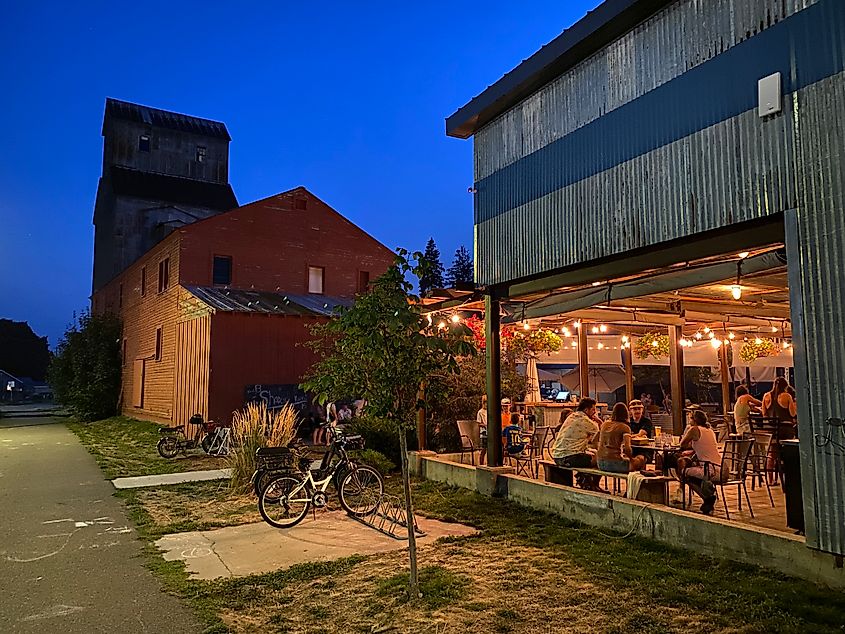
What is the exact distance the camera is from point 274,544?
23.8 ft

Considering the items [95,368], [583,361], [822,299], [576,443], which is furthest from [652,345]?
[95,368]

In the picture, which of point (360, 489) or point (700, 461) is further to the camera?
point (360, 489)

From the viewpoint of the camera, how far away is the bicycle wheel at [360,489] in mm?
8734

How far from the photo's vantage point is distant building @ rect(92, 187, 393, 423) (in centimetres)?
1878

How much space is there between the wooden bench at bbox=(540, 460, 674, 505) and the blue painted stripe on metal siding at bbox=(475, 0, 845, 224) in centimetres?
383

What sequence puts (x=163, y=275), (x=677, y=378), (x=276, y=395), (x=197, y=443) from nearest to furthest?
(x=677, y=378) → (x=197, y=443) → (x=276, y=395) → (x=163, y=275)

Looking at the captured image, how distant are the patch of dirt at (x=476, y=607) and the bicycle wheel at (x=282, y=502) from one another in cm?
221

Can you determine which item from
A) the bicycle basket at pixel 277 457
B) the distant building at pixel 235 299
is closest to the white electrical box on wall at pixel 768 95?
the bicycle basket at pixel 277 457

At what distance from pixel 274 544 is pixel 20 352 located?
8302 centimetres

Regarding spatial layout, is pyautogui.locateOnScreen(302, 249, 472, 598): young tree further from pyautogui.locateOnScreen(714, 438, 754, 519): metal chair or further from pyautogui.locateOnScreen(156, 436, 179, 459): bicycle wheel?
pyautogui.locateOnScreen(156, 436, 179, 459): bicycle wheel

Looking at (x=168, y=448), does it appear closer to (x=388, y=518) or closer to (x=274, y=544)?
(x=388, y=518)

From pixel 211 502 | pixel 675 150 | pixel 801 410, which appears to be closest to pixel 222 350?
pixel 211 502

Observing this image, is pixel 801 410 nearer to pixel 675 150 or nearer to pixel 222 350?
pixel 675 150

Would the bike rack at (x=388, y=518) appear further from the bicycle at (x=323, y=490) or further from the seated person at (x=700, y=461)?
the seated person at (x=700, y=461)
